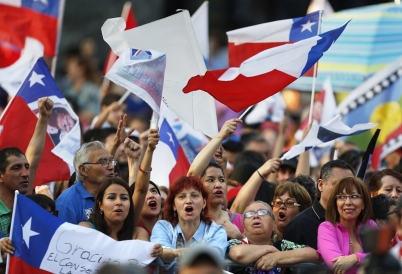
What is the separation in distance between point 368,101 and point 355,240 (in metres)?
5.10

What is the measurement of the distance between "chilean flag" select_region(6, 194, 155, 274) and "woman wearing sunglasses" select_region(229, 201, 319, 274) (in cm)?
74

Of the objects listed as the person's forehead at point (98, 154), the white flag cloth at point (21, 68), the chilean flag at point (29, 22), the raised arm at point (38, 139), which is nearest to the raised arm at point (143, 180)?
the person's forehead at point (98, 154)

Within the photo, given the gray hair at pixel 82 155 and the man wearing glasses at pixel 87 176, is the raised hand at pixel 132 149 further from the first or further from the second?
the gray hair at pixel 82 155

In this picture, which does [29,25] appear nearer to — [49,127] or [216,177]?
[49,127]

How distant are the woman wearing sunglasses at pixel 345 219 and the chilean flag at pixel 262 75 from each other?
1534 millimetres

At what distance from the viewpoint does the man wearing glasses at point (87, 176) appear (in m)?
9.22

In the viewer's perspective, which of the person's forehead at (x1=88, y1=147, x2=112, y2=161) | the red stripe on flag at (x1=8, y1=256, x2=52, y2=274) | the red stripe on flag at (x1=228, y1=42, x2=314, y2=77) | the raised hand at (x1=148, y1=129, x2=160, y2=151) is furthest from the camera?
the red stripe on flag at (x1=228, y1=42, x2=314, y2=77)

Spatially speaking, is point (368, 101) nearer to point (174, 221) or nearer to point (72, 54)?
point (174, 221)

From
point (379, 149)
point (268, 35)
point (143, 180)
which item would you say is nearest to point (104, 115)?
point (268, 35)

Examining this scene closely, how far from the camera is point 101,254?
8195 mm

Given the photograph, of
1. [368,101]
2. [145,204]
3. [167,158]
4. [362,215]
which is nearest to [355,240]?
[362,215]

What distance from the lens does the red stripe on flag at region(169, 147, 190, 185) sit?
446 inches

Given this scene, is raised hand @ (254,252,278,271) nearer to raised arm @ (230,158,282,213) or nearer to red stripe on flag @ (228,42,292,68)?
raised arm @ (230,158,282,213)

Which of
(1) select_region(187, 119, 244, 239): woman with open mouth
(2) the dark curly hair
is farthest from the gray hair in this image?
(2) the dark curly hair
